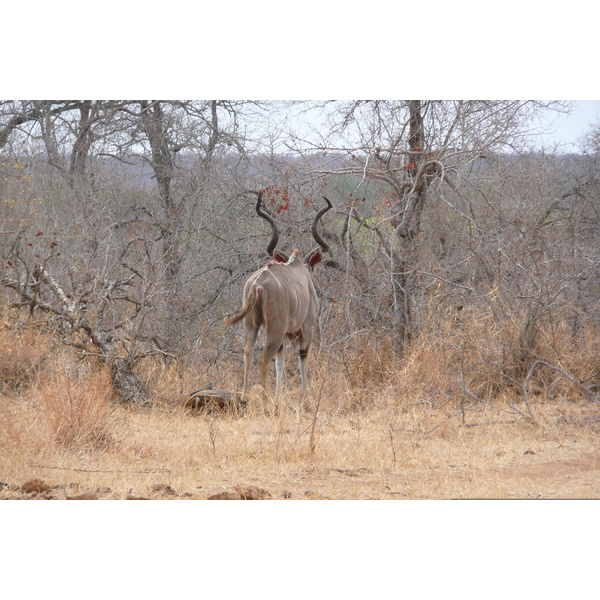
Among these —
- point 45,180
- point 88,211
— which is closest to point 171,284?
point 88,211

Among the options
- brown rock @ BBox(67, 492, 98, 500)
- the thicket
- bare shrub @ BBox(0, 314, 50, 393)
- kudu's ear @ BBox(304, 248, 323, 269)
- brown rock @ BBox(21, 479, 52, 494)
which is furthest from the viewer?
kudu's ear @ BBox(304, 248, 323, 269)

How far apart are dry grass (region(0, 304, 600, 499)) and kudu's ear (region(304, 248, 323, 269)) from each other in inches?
46.9

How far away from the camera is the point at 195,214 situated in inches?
359

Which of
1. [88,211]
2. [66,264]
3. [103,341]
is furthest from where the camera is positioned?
[88,211]

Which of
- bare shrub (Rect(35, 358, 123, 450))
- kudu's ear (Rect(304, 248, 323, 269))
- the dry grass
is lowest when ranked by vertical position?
the dry grass

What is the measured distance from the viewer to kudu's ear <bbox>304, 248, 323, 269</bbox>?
303 inches

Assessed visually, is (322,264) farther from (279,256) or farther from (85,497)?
(85,497)

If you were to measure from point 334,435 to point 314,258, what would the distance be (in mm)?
2751

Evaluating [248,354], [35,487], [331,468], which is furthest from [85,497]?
[248,354]

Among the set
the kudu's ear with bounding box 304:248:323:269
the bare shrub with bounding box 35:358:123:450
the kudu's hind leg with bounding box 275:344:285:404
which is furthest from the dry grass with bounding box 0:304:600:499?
the kudu's ear with bounding box 304:248:323:269

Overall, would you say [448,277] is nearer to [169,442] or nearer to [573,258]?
[573,258]

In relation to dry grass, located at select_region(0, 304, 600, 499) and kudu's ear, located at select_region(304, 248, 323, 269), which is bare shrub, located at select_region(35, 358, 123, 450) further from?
kudu's ear, located at select_region(304, 248, 323, 269)

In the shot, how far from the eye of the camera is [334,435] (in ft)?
17.8

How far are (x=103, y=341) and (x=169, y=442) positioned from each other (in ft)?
6.04
